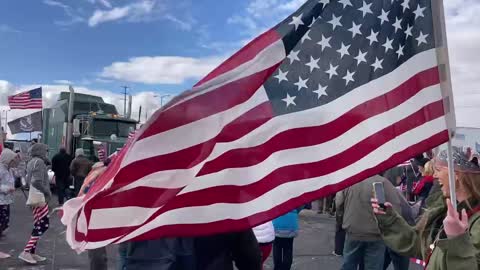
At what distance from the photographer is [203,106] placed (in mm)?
2760

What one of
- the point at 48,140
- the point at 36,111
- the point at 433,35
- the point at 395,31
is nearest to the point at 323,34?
the point at 395,31

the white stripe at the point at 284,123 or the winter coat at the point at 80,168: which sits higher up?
the winter coat at the point at 80,168

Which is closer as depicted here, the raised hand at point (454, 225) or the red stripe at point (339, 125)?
the raised hand at point (454, 225)

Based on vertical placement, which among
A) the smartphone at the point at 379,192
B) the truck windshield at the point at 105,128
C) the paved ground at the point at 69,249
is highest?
the truck windshield at the point at 105,128

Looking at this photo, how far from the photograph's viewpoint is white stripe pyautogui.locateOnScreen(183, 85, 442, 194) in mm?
2846

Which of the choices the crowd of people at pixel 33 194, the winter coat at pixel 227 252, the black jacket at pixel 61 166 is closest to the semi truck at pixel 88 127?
the black jacket at pixel 61 166

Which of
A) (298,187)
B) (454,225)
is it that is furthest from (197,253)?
(454,225)

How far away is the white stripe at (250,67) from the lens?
2775mm

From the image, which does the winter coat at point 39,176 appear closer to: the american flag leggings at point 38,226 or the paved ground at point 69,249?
the american flag leggings at point 38,226

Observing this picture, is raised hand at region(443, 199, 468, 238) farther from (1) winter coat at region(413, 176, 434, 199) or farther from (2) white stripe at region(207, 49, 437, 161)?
(1) winter coat at region(413, 176, 434, 199)

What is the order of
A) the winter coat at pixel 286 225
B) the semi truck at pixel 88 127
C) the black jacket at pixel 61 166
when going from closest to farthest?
the winter coat at pixel 286 225
the black jacket at pixel 61 166
the semi truck at pixel 88 127

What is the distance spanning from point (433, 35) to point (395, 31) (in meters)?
0.19

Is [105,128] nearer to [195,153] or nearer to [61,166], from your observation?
[61,166]

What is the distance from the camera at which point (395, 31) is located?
2936mm
